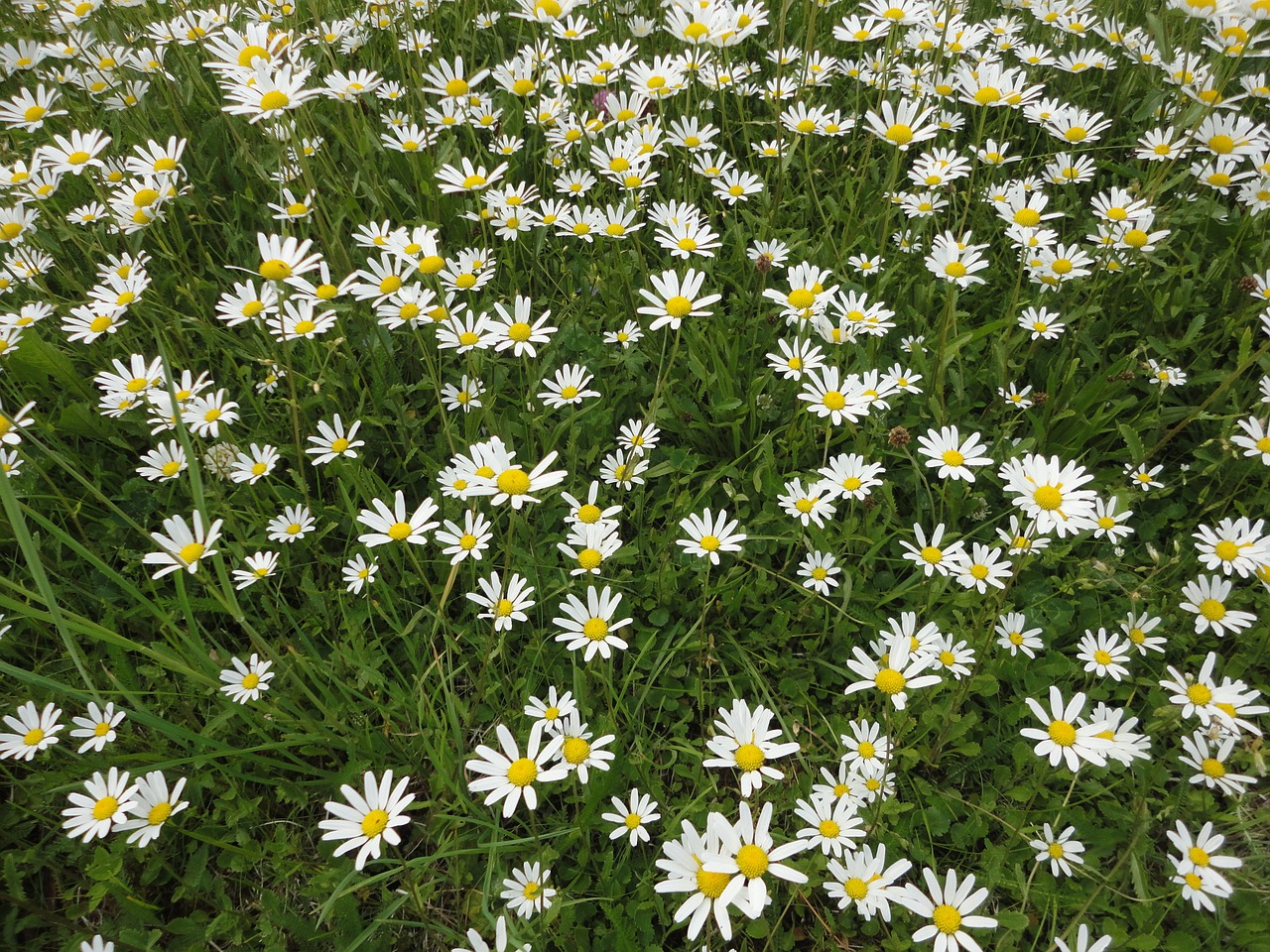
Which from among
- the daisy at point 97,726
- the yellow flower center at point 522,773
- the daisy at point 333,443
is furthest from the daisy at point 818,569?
the daisy at point 97,726

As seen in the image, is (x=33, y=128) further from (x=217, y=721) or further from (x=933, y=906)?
(x=933, y=906)

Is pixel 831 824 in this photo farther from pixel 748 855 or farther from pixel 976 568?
pixel 976 568

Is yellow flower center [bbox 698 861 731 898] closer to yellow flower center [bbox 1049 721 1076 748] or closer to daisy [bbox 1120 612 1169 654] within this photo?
yellow flower center [bbox 1049 721 1076 748]

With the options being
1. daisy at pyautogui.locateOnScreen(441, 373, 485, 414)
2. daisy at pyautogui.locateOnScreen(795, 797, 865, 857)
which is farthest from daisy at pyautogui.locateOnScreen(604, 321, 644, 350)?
daisy at pyautogui.locateOnScreen(795, 797, 865, 857)

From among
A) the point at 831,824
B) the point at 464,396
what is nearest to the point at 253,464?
the point at 464,396

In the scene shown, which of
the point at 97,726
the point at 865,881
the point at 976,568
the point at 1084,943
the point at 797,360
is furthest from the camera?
the point at 797,360

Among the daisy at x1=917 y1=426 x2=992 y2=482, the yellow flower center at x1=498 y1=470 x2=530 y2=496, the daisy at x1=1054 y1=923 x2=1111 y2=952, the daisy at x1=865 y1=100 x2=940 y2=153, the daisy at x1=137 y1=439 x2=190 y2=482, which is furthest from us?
the daisy at x1=865 y1=100 x2=940 y2=153

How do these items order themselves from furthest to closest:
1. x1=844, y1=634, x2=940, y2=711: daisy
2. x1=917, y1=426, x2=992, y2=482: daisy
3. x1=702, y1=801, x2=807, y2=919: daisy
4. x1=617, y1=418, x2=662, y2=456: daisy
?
x1=617, y1=418, x2=662, y2=456: daisy → x1=917, y1=426, x2=992, y2=482: daisy → x1=844, y1=634, x2=940, y2=711: daisy → x1=702, y1=801, x2=807, y2=919: daisy
